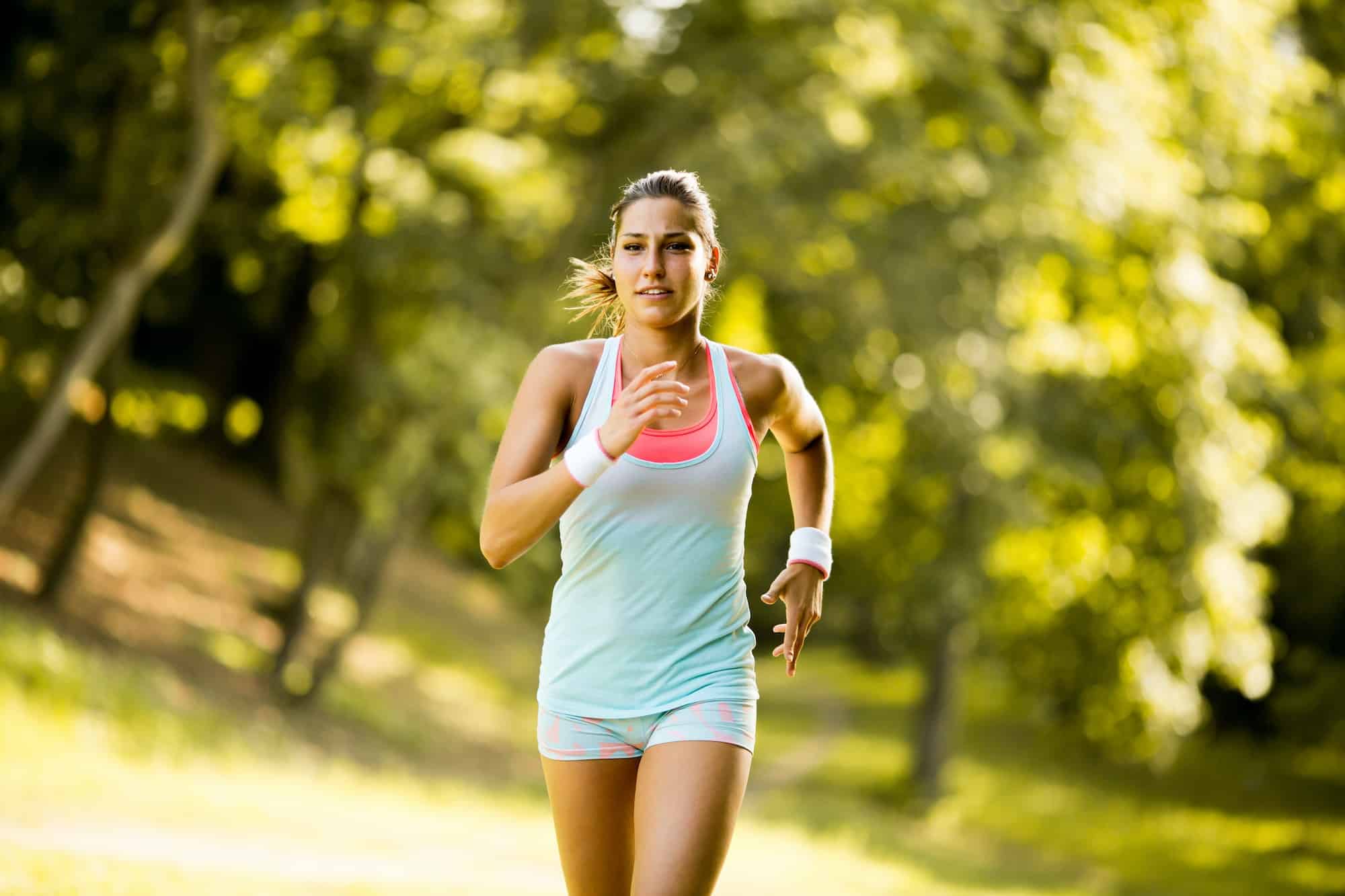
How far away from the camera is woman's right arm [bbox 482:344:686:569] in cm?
311

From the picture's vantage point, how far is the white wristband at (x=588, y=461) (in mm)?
3143

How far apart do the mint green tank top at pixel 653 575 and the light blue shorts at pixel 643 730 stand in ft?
0.08

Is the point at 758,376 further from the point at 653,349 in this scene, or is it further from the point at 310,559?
the point at 310,559

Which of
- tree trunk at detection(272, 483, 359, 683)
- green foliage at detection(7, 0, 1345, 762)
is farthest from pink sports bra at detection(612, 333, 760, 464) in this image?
tree trunk at detection(272, 483, 359, 683)

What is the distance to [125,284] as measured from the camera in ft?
39.3

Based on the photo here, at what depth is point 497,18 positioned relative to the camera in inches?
513

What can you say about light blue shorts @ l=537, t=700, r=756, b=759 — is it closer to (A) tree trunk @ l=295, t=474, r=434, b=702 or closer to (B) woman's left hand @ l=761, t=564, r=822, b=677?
(B) woman's left hand @ l=761, t=564, r=822, b=677

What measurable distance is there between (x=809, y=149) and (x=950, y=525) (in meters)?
5.56

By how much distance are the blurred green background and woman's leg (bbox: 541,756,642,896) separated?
15.7 feet

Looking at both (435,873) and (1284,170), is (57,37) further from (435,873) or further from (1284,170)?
(1284,170)

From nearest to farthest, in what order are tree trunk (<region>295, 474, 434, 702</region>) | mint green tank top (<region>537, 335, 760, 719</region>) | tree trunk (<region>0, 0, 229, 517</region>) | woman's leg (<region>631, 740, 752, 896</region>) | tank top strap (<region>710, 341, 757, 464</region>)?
woman's leg (<region>631, 740, 752, 896</region>) < mint green tank top (<region>537, 335, 760, 719</region>) < tank top strap (<region>710, 341, 757, 464</region>) < tree trunk (<region>0, 0, 229, 517</region>) < tree trunk (<region>295, 474, 434, 702</region>)

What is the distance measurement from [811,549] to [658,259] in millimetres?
877

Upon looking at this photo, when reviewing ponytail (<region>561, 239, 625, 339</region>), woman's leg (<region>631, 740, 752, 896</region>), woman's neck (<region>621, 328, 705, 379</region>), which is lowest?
woman's leg (<region>631, 740, 752, 896</region>)

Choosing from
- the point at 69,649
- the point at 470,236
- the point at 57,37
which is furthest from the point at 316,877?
the point at 57,37
